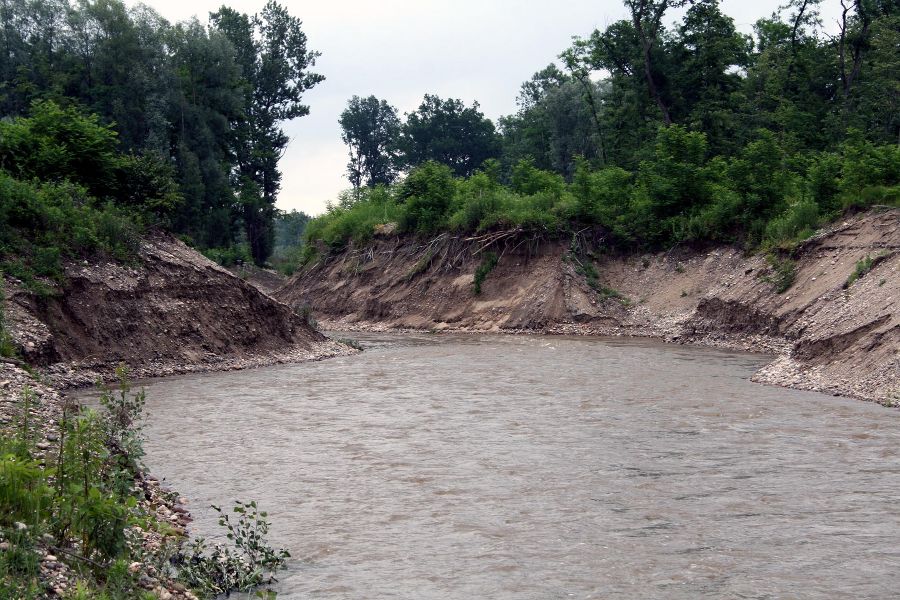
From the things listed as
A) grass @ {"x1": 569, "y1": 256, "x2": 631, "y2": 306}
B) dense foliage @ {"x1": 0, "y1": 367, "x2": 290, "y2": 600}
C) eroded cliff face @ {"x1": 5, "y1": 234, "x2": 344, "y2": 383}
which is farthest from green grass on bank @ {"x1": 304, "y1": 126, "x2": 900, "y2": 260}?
dense foliage @ {"x1": 0, "y1": 367, "x2": 290, "y2": 600}

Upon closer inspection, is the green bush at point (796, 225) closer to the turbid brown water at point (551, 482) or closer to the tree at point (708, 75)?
the turbid brown water at point (551, 482)

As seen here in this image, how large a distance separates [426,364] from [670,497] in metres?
18.0

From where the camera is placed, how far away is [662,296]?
42438mm

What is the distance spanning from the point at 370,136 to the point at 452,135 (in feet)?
52.0

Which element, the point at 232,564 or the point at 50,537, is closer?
the point at 50,537

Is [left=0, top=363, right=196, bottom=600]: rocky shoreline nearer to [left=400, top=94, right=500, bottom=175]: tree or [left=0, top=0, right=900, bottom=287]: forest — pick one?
[left=0, top=0, right=900, bottom=287]: forest

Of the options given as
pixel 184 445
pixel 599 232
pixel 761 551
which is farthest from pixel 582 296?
pixel 761 551

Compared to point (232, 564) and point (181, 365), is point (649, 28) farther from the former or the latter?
point (232, 564)

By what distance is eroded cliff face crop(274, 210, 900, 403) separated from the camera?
77.2 feet

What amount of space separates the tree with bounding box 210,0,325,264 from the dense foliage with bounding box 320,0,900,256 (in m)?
14.7

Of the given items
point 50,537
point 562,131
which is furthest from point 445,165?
point 50,537

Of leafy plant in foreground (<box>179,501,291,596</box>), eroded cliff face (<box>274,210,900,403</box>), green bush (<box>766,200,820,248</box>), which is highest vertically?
green bush (<box>766,200,820,248</box>)

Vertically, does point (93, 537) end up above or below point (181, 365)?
below

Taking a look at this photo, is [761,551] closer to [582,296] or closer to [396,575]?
[396,575]
